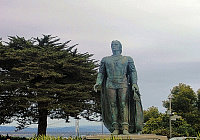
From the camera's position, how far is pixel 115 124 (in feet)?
24.9

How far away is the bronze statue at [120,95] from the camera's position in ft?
25.0

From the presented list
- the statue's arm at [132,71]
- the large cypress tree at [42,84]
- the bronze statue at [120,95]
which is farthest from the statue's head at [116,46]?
the large cypress tree at [42,84]

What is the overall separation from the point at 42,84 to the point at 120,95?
13.9m

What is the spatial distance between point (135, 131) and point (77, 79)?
15.9 metres

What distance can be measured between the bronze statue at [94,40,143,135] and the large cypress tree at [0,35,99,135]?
12781 mm

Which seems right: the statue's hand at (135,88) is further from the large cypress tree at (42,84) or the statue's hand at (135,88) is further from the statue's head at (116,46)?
the large cypress tree at (42,84)

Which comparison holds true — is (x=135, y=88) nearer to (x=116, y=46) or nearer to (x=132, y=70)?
(x=132, y=70)

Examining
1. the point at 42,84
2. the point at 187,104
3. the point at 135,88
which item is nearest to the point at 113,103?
the point at 135,88

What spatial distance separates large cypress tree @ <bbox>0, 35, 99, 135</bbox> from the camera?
817 inches

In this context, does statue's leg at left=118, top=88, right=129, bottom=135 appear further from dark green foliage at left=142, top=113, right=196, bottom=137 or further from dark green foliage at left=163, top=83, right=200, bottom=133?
dark green foliage at left=163, top=83, right=200, bottom=133

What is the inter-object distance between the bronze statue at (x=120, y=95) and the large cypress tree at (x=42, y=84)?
12.8 meters

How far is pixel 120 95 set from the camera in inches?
302

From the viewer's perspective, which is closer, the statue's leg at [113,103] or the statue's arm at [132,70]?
the statue's leg at [113,103]

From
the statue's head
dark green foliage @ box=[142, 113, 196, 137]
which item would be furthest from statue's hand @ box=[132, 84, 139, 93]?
dark green foliage @ box=[142, 113, 196, 137]
